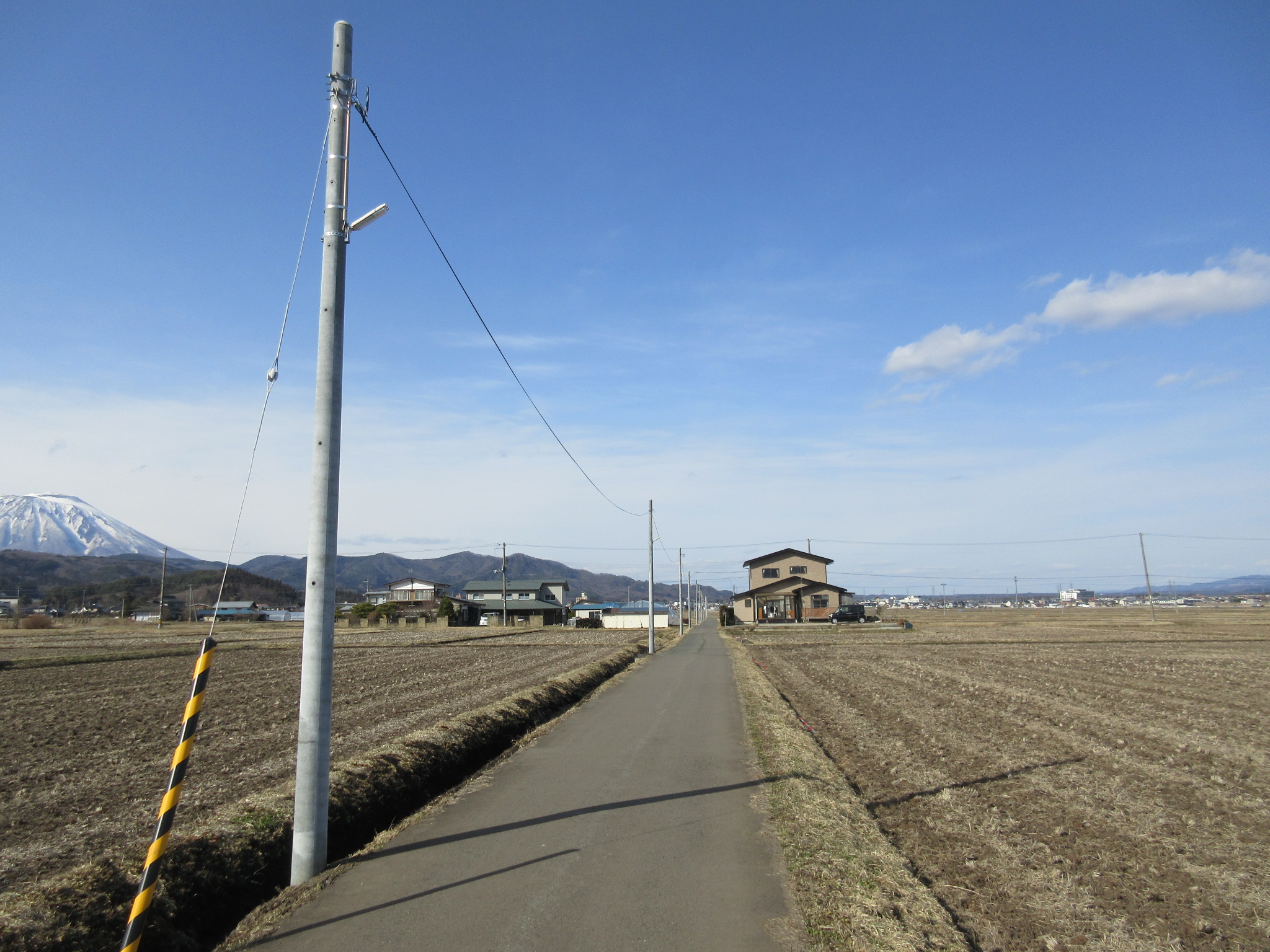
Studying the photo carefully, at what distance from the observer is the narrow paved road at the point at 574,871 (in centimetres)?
461

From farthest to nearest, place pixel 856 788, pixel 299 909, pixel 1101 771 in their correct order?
pixel 1101 771 < pixel 856 788 < pixel 299 909

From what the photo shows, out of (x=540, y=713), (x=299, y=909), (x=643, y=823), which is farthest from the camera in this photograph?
(x=540, y=713)

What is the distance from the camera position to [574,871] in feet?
18.7

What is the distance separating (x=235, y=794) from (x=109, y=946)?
3.57 metres

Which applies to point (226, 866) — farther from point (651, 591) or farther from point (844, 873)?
Result: point (651, 591)

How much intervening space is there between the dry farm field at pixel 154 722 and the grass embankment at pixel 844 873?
523 centimetres

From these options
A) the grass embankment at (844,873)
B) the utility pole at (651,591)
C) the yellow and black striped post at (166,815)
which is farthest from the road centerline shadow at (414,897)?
the utility pole at (651,591)

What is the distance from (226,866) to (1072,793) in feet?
28.9

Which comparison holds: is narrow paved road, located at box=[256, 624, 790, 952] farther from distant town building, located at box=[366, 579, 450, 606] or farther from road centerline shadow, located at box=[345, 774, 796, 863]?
distant town building, located at box=[366, 579, 450, 606]

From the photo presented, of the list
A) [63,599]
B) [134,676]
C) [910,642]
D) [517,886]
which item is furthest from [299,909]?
[63,599]

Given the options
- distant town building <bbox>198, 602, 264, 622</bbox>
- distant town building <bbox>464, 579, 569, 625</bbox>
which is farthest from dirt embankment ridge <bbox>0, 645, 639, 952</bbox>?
distant town building <bbox>198, 602, 264, 622</bbox>

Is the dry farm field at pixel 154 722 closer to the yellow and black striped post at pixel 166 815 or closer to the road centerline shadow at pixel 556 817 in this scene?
the yellow and black striped post at pixel 166 815

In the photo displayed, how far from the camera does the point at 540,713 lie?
14.4 m

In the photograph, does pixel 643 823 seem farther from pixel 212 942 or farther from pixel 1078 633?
pixel 1078 633
